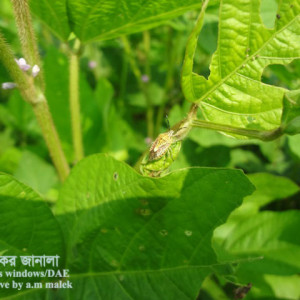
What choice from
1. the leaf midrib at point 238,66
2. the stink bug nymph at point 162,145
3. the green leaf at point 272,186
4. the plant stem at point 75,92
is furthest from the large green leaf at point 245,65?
the green leaf at point 272,186

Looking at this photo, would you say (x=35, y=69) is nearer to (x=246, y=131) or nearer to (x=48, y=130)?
(x=48, y=130)

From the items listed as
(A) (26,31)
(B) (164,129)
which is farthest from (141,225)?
(B) (164,129)

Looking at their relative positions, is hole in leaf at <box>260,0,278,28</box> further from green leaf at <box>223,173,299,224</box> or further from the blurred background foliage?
green leaf at <box>223,173,299,224</box>

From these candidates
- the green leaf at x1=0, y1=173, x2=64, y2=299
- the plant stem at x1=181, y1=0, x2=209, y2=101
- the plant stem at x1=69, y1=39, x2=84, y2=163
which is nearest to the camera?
the plant stem at x1=181, y1=0, x2=209, y2=101

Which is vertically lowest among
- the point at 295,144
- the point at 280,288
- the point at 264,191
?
the point at 280,288

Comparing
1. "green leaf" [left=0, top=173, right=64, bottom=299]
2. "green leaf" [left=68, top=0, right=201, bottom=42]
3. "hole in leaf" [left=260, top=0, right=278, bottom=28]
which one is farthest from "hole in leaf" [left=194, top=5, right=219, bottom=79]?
"green leaf" [left=0, top=173, right=64, bottom=299]

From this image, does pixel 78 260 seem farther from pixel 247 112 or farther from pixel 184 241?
pixel 247 112
